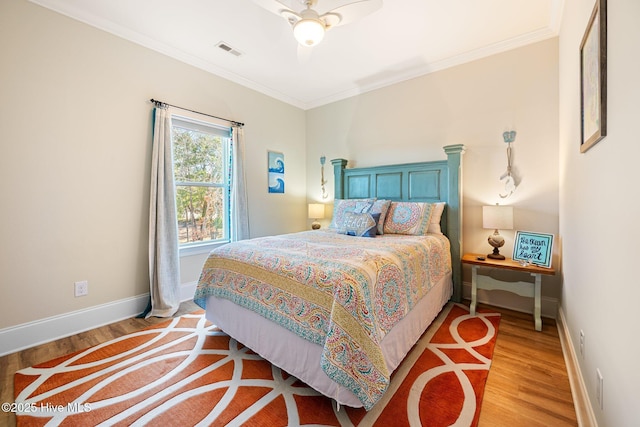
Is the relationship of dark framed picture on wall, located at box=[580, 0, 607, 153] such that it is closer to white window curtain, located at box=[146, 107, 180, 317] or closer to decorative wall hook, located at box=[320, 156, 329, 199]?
decorative wall hook, located at box=[320, 156, 329, 199]

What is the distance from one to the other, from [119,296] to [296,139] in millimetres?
3239

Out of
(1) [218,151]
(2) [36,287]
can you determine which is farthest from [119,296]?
(1) [218,151]

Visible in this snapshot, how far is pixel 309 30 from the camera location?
5.99 ft

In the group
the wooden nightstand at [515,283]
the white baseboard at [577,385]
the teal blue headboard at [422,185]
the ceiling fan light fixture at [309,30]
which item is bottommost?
the white baseboard at [577,385]

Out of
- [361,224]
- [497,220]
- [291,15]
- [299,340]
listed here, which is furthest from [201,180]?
[497,220]

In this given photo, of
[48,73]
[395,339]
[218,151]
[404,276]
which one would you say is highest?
[48,73]

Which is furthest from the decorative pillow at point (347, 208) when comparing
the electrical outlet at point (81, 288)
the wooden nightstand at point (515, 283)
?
the electrical outlet at point (81, 288)

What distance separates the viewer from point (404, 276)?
6.18 feet

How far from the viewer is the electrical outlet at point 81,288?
7.89ft

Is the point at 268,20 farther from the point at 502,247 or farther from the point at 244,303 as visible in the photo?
the point at 502,247

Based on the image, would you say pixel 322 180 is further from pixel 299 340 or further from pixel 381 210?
pixel 299 340

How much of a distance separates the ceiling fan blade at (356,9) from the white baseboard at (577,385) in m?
2.57

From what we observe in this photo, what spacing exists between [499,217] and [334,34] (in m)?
2.48

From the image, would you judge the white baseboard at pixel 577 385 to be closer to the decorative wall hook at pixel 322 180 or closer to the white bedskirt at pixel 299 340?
the white bedskirt at pixel 299 340
